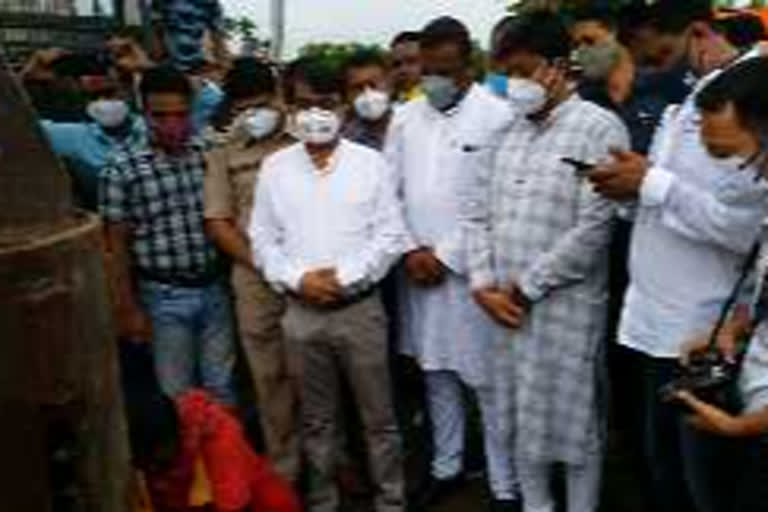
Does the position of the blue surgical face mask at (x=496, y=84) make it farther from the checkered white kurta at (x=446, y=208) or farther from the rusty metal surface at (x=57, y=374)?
the rusty metal surface at (x=57, y=374)

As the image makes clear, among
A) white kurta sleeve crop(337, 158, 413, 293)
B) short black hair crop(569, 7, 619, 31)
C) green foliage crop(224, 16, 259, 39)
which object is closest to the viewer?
white kurta sleeve crop(337, 158, 413, 293)

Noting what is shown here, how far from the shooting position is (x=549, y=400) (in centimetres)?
483

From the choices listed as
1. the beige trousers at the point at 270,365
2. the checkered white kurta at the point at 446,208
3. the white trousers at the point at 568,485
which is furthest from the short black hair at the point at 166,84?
the white trousers at the point at 568,485

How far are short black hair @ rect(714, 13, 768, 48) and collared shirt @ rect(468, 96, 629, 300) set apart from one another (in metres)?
1.24

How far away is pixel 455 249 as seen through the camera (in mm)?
5320

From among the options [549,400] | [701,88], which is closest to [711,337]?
[701,88]

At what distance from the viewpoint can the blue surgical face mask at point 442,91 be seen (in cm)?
545

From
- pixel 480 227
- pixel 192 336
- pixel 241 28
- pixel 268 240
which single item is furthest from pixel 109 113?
pixel 241 28

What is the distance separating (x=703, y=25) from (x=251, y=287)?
212cm

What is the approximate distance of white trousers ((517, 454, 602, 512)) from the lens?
4934 millimetres

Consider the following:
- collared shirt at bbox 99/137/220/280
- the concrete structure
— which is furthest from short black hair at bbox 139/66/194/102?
the concrete structure

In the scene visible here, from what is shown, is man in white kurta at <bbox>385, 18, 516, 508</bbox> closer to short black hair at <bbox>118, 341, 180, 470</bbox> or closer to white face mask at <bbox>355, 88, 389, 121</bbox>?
white face mask at <bbox>355, 88, 389, 121</bbox>

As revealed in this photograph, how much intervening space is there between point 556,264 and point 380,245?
80cm

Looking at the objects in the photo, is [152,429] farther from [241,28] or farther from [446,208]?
[241,28]
